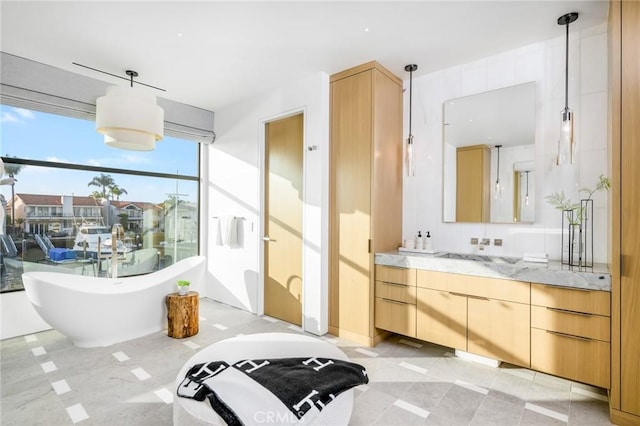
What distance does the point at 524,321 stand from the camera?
7.85 ft

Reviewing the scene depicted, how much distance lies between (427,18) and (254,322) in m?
3.50

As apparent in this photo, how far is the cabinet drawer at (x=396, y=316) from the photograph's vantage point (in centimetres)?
295

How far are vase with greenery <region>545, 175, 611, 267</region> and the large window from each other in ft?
14.8

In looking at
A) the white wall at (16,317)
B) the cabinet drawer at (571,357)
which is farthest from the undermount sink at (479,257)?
the white wall at (16,317)

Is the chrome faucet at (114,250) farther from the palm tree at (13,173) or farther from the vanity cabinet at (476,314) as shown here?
the vanity cabinet at (476,314)

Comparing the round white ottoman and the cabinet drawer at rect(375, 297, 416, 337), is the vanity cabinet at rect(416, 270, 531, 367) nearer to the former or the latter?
the cabinet drawer at rect(375, 297, 416, 337)

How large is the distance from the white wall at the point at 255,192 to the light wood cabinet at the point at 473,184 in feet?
4.44

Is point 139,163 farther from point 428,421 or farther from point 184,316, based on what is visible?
point 428,421

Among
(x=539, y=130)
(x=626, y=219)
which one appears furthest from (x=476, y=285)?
(x=539, y=130)

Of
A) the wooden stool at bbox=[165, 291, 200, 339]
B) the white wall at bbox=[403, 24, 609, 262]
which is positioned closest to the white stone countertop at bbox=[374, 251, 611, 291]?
the white wall at bbox=[403, 24, 609, 262]

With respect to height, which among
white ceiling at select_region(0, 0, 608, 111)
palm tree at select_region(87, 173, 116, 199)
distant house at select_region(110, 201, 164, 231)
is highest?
white ceiling at select_region(0, 0, 608, 111)

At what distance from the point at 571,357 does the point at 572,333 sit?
0.16 meters

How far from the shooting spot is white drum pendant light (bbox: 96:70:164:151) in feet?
9.26

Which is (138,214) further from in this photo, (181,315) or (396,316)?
(396,316)
